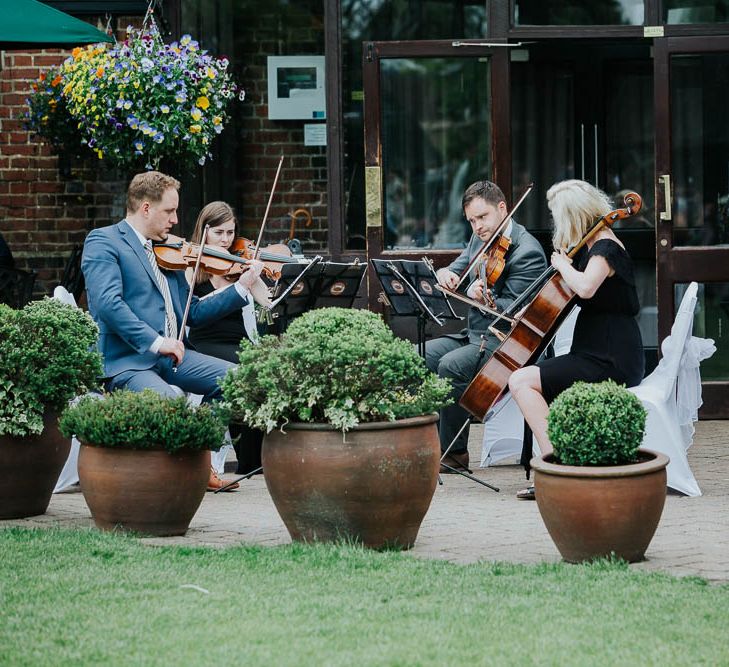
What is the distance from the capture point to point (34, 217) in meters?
9.50

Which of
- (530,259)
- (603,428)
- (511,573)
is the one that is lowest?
(511,573)

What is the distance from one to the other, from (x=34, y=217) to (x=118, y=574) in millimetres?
5211

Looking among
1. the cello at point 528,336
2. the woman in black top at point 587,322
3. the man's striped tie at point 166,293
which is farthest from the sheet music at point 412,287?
the man's striped tie at point 166,293

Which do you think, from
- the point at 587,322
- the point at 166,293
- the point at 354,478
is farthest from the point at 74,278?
the point at 354,478

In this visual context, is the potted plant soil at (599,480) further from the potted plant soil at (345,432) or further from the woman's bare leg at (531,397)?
the woman's bare leg at (531,397)

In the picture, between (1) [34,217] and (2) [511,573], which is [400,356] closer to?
(2) [511,573]

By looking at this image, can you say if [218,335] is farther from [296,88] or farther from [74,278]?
[296,88]

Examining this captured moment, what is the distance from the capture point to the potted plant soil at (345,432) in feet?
16.9

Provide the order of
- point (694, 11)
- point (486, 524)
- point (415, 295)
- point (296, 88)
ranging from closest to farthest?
point (486, 524) → point (415, 295) → point (694, 11) → point (296, 88)

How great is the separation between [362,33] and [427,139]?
0.90m

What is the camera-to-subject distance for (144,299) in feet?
22.8

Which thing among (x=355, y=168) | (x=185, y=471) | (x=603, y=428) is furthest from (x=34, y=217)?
(x=603, y=428)

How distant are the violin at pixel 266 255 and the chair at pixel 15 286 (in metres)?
1.85

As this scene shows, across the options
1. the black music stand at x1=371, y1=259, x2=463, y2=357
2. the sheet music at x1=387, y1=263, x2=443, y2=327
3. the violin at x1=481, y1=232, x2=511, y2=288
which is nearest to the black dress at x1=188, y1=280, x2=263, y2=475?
the black music stand at x1=371, y1=259, x2=463, y2=357
